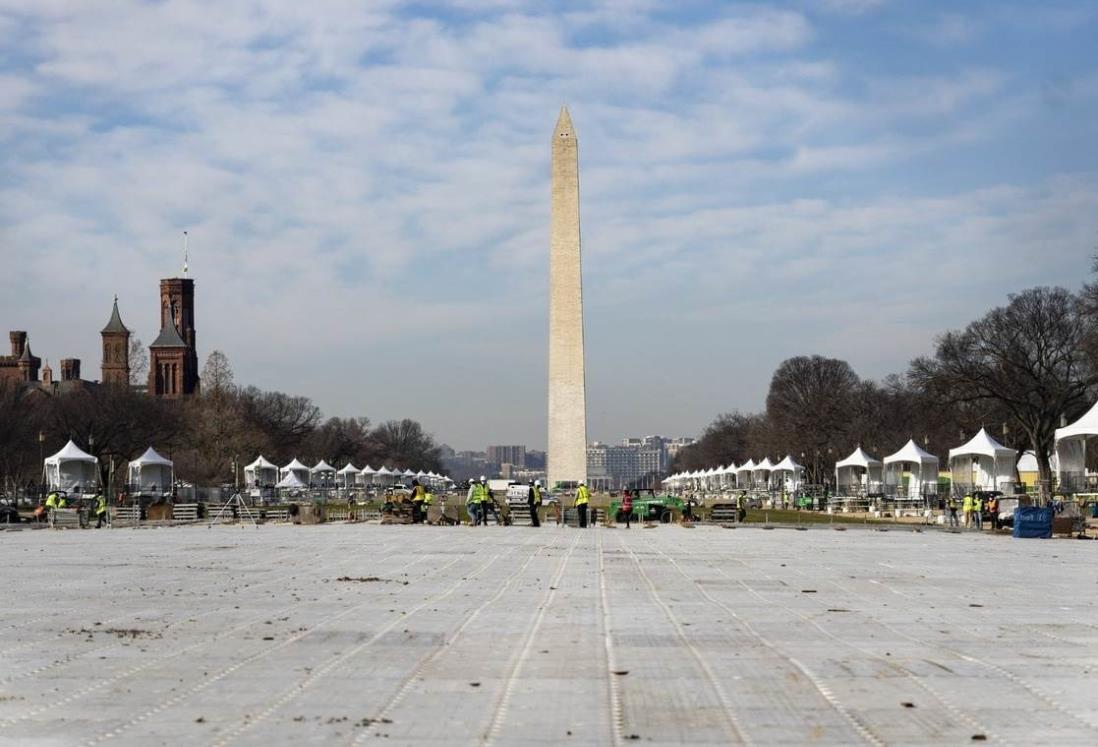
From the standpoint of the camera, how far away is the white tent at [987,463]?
194 feet

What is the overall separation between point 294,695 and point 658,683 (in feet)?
A: 9.10

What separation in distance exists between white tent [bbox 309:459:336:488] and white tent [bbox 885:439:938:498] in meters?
44.4

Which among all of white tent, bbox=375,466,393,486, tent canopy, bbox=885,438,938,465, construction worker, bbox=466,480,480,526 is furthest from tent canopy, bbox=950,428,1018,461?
white tent, bbox=375,466,393,486

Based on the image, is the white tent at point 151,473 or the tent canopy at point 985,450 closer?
the tent canopy at point 985,450

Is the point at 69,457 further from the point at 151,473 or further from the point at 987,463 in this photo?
the point at 987,463

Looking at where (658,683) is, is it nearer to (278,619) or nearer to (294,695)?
(294,695)

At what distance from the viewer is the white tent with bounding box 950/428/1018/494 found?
194ft

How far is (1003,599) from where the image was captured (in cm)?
1850

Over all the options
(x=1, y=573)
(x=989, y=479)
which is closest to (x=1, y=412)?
(x=989, y=479)

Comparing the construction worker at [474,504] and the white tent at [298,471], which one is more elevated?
the white tent at [298,471]

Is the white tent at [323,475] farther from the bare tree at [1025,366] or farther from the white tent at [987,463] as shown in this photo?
the white tent at [987,463]

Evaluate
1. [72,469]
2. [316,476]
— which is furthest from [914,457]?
[316,476]

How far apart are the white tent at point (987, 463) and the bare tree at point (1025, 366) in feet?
48.1

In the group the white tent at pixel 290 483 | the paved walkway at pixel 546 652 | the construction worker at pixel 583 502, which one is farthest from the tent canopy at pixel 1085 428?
the white tent at pixel 290 483
